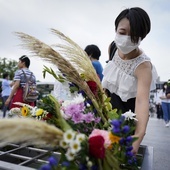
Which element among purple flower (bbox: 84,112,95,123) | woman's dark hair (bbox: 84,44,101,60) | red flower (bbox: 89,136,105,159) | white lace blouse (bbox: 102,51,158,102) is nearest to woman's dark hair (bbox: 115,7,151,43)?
white lace blouse (bbox: 102,51,158,102)

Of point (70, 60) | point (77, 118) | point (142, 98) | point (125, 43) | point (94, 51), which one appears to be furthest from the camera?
point (94, 51)

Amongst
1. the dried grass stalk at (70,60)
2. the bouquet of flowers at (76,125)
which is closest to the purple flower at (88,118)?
the bouquet of flowers at (76,125)

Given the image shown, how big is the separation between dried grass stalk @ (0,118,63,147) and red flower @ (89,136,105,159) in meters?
0.08

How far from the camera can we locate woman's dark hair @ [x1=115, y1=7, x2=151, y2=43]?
1.21 metres

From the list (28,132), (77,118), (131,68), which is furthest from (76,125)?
(131,68)

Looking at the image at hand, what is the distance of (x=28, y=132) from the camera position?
55cm

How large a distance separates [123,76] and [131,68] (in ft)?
0.22

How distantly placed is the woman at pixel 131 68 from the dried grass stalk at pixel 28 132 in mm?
536

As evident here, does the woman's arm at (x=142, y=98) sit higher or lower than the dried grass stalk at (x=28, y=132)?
higher

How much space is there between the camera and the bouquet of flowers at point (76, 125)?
0.58 meters

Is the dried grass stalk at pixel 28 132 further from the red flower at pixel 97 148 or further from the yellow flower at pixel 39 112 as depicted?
the yellow flower at pixel 39 112

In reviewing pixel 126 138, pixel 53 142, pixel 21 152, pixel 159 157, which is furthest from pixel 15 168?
pixel 159 157

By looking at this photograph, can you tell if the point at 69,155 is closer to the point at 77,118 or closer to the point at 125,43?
the point at 77,118

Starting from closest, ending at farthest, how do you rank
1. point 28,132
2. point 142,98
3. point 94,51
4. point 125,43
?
1. point 28,132
2. point 142,98
3. point 125,43
4. point 94,51
